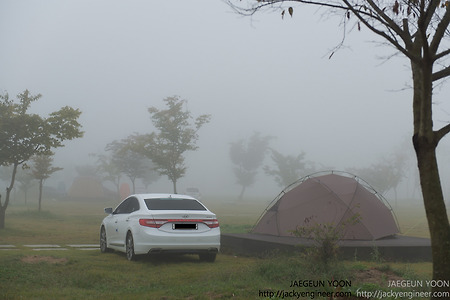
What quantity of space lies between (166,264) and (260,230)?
481 cm

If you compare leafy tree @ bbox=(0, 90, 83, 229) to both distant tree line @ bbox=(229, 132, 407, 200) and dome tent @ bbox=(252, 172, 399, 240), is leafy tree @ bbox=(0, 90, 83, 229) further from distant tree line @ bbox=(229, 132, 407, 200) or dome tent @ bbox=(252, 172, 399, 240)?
distant tree line @ bbox=(229, 132, 407, 200)

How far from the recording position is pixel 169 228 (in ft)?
32.9

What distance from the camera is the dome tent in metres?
12.6

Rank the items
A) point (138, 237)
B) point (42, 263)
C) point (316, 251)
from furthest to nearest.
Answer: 1. point (138, 237)
2. point (42, 263)
3. point (316, 251)

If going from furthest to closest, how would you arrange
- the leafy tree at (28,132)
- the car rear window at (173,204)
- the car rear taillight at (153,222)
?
1. the leafy tree at (28,132)
2. the car rear window at (173,204)
3. the car rear taillight at (153,222)

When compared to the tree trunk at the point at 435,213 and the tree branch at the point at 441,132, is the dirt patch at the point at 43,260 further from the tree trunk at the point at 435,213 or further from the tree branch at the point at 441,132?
the tree branch at the point at 441,132

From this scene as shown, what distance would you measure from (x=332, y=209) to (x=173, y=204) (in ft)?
15.0

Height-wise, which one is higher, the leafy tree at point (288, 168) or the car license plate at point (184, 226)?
the leafy tree at point (288, 168)

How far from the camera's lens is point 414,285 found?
268 inches

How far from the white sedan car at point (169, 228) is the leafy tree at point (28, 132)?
12327 millimetres

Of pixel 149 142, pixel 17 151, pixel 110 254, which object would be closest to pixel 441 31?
pixel 110 254

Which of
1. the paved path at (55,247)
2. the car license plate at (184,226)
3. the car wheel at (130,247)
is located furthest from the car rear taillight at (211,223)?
the paved path at (55,247)

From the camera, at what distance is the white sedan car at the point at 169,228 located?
9922 mm

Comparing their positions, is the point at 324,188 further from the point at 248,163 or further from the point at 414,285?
the point at 248,163
